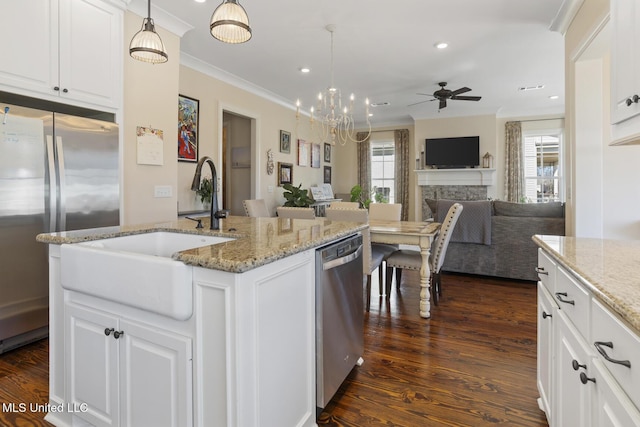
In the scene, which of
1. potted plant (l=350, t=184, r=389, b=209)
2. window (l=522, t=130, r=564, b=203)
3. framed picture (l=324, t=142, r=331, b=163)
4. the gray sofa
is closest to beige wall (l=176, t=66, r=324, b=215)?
framed picture (l=324, t=142, r=331, b=163)

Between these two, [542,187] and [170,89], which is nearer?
[170,89]

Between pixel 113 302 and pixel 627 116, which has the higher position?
pixel 627 116

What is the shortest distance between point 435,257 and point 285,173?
3.76 m

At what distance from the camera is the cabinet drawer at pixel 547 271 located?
56.3 inches

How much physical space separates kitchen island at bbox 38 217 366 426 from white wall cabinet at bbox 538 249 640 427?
0.94m

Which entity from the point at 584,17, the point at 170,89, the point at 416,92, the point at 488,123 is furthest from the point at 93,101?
the point at 488,123

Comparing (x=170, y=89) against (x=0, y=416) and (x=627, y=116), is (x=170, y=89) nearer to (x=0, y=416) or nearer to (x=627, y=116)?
(x=0, y=416)

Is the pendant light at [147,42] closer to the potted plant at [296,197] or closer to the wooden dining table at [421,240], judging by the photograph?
the wooden dining table at [421,240]

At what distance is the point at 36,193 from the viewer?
2352mm

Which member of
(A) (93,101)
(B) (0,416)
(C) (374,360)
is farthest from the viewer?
(A) (93,101)

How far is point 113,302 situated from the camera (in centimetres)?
136

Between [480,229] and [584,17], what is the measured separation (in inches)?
87.6

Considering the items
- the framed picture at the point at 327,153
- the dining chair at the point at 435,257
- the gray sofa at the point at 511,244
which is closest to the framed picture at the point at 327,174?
the framed picture at the point at 327,153

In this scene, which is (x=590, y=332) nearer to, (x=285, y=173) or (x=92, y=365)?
(x=92, y=365)
